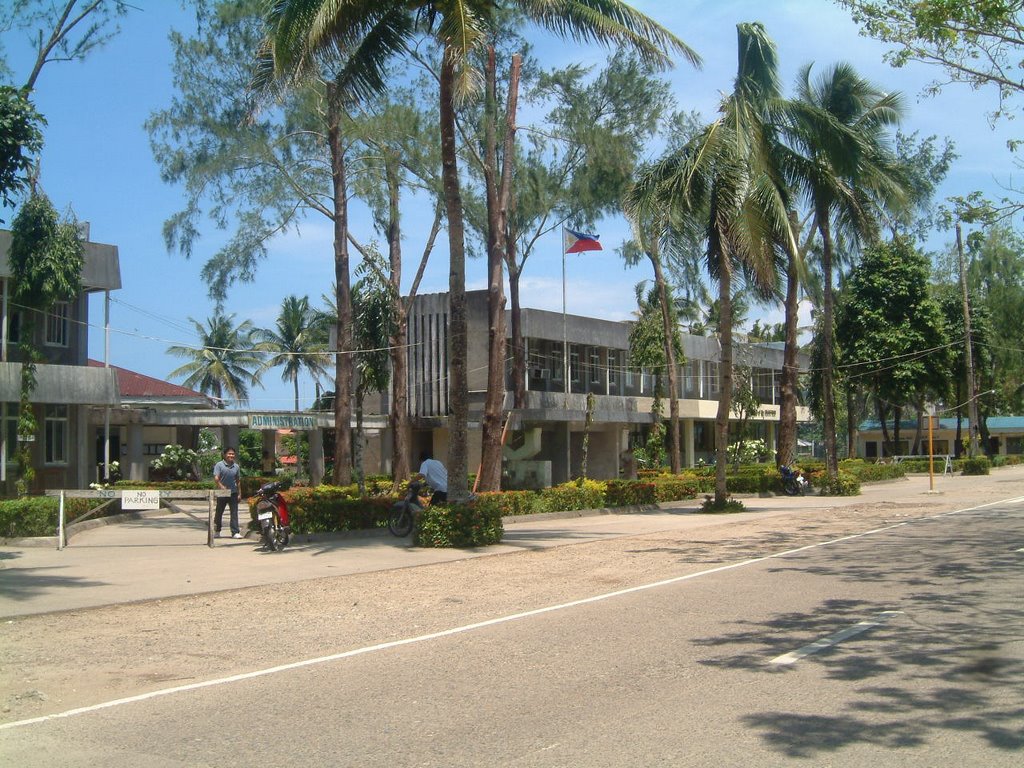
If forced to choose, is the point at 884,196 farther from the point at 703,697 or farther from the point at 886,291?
the point at 703,697

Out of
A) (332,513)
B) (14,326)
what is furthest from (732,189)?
(14,326)

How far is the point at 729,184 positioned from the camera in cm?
2502

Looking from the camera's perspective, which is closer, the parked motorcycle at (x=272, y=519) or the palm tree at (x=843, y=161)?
the parked motorcycle at (x=272, y=519)

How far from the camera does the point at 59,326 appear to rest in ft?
99.3

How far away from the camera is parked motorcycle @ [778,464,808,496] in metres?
35.5

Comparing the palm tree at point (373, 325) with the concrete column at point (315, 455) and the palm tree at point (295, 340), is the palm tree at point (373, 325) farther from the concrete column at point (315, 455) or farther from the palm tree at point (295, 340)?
the palm tree at point (295, 340)

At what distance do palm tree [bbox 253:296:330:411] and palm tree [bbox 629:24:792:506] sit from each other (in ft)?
141

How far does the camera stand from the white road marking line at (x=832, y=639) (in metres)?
8.27

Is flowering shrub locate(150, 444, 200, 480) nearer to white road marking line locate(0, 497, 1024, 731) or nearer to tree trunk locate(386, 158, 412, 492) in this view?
tree trunk locate(386, 158, 412, 492)

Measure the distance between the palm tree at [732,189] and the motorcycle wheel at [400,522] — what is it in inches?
424

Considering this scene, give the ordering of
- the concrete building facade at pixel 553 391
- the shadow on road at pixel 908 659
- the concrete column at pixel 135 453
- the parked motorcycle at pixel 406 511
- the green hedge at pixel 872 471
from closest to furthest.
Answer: the shadow on road at pixel 908 659, the parked motorcycle at pixel 406 511, the concrete column at pixel 135 453, the concrete building facade at pixel 553 391, the green hedge at pixel 872 471

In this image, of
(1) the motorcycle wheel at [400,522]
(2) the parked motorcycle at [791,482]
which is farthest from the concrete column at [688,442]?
(1) the motorcycle wheel at [400,522]

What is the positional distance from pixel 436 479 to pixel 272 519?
352 cm

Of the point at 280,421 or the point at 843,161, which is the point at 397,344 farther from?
the point at 843,161
